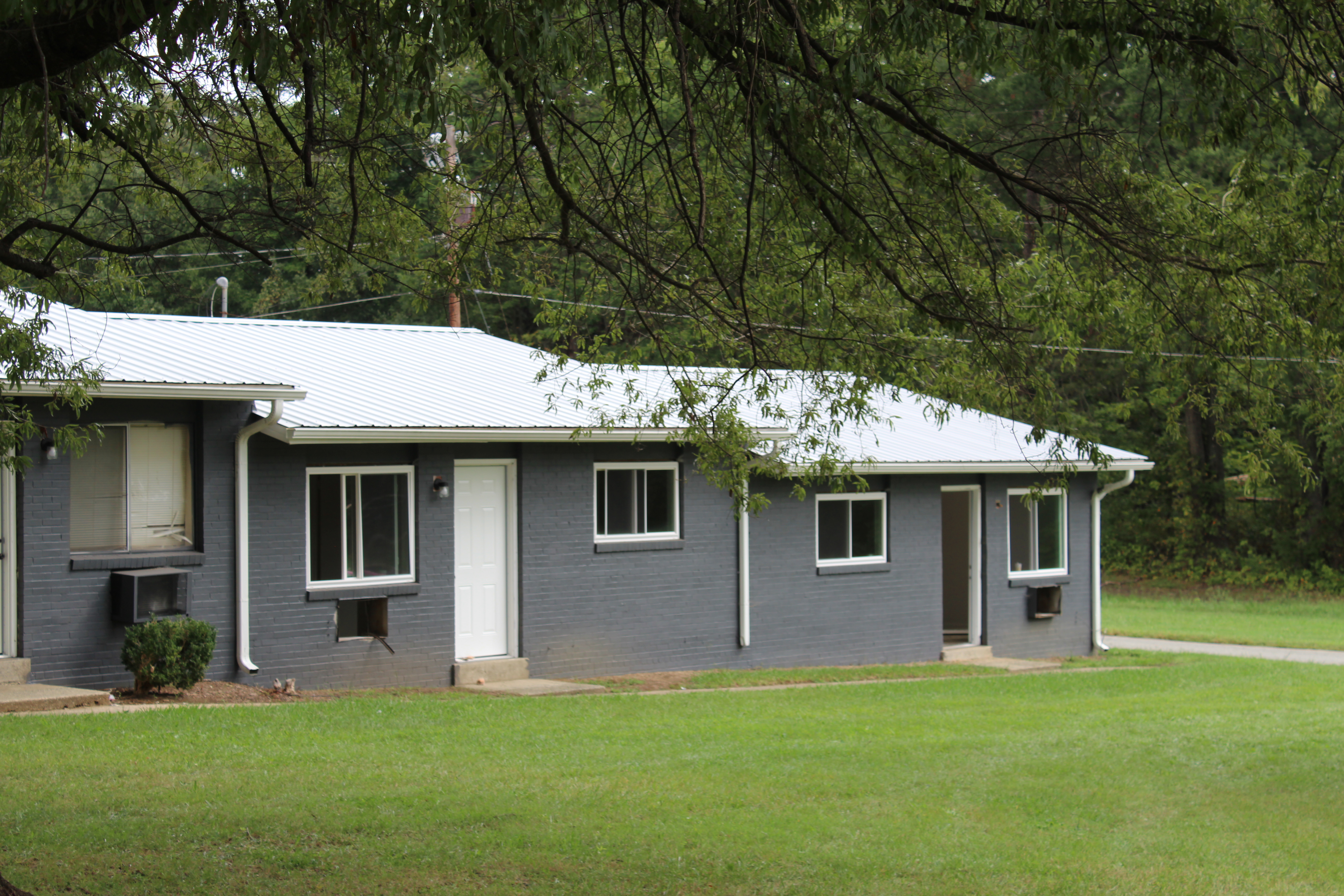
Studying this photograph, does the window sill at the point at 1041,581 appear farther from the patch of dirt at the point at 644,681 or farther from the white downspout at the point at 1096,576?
the patch of dirt at the point at 644,681

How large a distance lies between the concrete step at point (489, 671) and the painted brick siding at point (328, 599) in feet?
0.43

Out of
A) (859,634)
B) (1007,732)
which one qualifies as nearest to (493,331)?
(859,634)

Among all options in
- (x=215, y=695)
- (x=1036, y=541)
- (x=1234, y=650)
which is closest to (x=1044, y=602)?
(x=1036, y=541)

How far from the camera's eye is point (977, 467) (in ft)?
62.7

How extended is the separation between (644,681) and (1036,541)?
26.3ft

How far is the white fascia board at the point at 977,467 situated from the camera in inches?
707

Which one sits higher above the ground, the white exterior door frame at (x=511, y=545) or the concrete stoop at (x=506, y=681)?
the white exterior door frame at (x=511, y=545)

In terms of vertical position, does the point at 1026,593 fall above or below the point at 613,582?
below

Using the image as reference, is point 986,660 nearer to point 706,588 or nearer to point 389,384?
point 706,588

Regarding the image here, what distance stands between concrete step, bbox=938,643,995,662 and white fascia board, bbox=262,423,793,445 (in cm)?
515

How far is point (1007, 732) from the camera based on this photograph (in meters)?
12.4

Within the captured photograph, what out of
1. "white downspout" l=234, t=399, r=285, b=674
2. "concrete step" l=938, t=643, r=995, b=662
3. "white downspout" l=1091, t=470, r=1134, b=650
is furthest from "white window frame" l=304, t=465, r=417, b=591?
"white downspout" l=1091, t=470, r=1134, b=650

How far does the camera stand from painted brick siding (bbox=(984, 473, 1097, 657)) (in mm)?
20078

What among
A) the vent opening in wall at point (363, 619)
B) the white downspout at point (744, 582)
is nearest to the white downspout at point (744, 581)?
the white downspout at point (744, 582)
